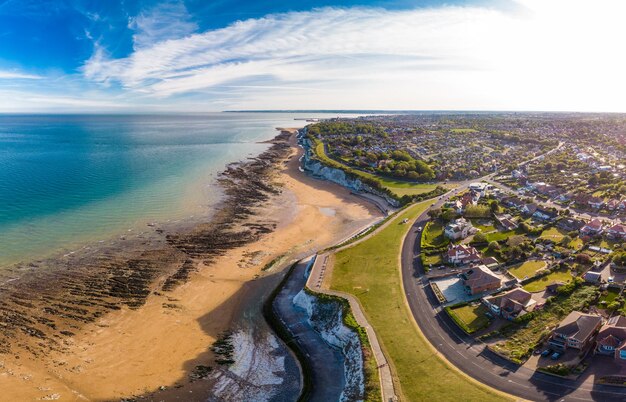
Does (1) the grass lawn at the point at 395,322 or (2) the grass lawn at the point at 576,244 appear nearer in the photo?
(1) the grass lawn at the point at 395,322

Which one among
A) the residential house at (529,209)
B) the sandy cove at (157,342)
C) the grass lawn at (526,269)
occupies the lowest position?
the sandy cove at (157,342)

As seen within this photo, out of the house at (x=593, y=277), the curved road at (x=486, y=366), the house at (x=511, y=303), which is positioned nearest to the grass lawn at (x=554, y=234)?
the house at (x=593, y=277)

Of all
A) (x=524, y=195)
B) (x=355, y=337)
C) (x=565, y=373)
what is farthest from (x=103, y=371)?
(x=524, y=195)

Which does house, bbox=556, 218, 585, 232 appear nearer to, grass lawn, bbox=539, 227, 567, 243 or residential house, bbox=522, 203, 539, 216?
grass lawn, bbox=539, 227, 567, 243

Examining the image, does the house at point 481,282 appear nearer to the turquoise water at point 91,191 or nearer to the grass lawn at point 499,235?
the grass lawn at point 499,235

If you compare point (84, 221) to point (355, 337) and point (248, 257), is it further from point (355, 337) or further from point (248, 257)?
point (355, 337)

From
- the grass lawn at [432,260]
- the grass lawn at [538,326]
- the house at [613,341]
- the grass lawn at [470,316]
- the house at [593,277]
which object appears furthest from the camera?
the grass lawn at [432,260]
